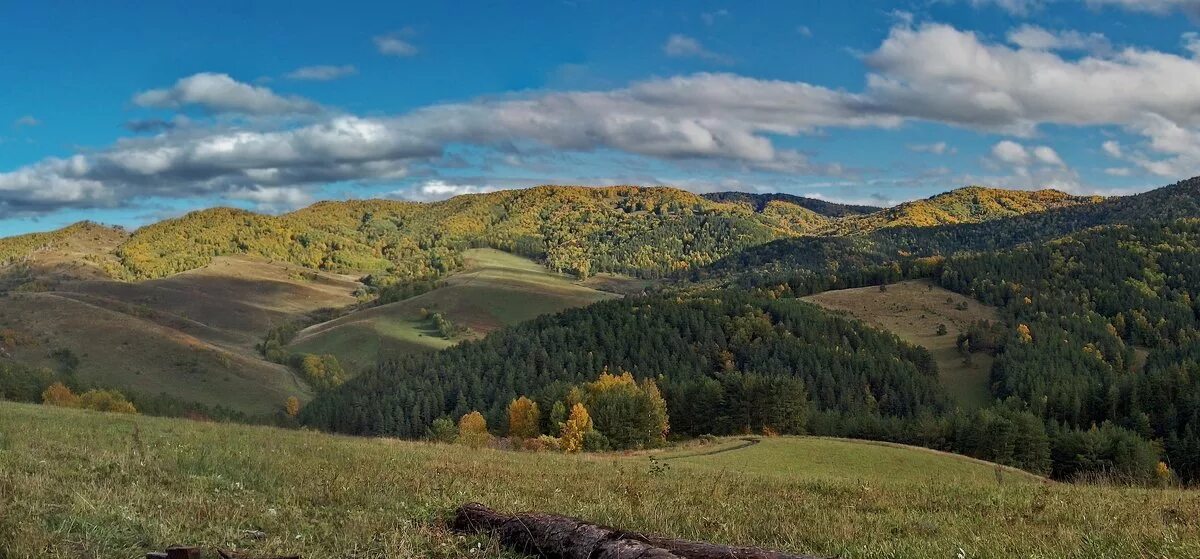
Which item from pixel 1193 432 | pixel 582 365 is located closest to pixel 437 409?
pixel 582 365

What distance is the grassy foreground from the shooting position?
8.44 metres

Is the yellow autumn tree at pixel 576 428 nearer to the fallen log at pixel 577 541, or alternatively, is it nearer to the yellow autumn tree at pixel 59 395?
the yellow autumn tree at pixel 59 395

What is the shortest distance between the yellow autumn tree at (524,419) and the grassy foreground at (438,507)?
100m

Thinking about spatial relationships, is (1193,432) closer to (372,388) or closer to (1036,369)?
(1036,369)

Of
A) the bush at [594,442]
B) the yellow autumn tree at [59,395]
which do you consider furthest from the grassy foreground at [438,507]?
the yellow autumn tree at [59,395]

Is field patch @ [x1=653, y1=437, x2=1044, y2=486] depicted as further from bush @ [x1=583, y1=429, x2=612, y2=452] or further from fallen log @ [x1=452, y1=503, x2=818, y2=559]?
fallen log @ [x1=452, y1=503, x2=818, y2=559]

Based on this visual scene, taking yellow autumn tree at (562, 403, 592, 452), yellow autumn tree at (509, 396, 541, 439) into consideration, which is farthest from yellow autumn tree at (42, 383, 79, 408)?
yellow autumn tree at (562, 403, 592, 452)

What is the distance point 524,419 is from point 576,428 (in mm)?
21481

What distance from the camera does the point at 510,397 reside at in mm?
162875

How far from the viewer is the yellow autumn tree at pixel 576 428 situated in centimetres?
9999

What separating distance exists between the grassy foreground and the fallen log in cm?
35

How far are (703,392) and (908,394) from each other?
80.2m

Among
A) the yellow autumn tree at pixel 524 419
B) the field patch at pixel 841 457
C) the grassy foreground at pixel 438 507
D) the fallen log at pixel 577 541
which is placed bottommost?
the yellow autumn tree at pixel 524 419

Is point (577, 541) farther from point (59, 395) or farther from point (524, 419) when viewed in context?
point (59, 395)
